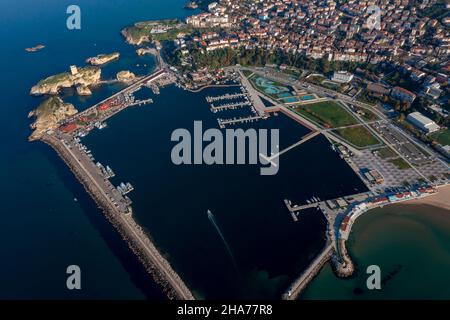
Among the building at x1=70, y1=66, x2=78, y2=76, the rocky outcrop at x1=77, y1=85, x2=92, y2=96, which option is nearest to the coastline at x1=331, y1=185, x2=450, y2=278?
the rocky outcrop at x1=77, y1=85, x2=92, y2=96

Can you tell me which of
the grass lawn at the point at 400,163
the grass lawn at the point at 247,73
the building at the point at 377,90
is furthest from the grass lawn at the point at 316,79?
the grass lawn at the point at 400,163

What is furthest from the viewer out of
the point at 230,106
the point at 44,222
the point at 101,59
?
the point at 101,59

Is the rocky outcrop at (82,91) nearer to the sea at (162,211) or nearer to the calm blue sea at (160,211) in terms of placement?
the sea at (162,211)

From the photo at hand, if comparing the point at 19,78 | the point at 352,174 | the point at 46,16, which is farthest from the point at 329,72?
the point at 46,16

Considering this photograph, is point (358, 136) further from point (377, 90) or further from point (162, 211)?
point (162, 211)

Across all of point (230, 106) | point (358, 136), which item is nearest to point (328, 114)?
point (358, 136)
